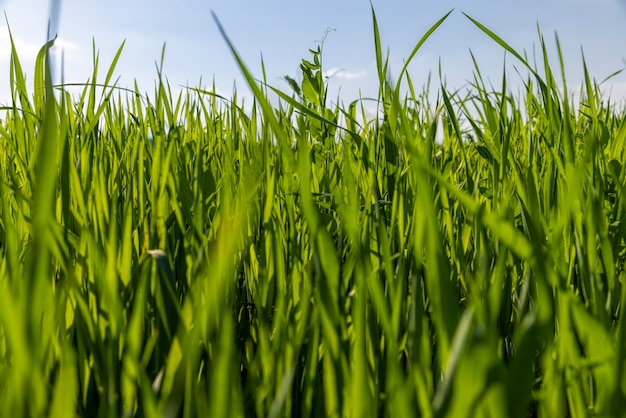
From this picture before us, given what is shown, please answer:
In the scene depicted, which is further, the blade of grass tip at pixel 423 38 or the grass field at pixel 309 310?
the blade of grass tip at pixel 423 38

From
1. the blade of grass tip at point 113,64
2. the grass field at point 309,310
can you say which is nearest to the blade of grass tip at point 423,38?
the grass field at point 309,310

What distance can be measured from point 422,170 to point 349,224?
71mm

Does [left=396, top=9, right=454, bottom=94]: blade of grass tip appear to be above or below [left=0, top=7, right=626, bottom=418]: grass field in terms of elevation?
Answer: above

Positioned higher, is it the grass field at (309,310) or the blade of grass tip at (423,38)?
the blade of grass tip at (423,38)

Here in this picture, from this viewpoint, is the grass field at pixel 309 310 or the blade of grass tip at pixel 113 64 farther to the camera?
the blade of grass tip at pixel 113 64

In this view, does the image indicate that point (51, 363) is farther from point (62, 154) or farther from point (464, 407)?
point (464, 407)

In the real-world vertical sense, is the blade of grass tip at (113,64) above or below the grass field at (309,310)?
above

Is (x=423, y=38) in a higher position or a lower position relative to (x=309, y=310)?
higher

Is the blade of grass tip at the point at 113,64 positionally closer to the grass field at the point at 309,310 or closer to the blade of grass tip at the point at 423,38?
the grass field at the point at 309,310

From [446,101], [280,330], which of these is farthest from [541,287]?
[446,101]

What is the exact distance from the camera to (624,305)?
1.41ft

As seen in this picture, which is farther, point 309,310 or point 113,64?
point 113,64

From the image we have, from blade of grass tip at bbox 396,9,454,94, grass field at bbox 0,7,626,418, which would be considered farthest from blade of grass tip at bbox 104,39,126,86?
blade of grass tip at bbox 396,9,454,94

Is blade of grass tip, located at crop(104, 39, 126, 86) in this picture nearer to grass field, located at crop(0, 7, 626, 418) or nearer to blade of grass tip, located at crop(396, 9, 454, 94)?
grass field, located at crop(0, 7, 626, 418)
